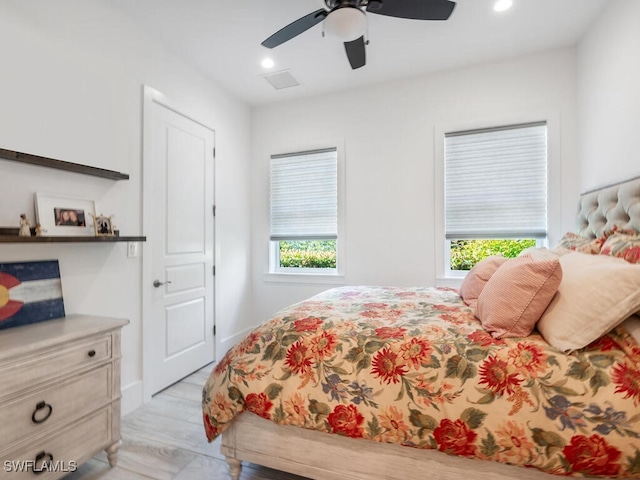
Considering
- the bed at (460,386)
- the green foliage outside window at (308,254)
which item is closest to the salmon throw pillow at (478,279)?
the bed at (460,386)

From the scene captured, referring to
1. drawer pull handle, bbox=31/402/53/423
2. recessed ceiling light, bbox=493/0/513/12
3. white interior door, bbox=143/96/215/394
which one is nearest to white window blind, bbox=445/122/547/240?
recessed ceiling light, bbox=493/0/513/12

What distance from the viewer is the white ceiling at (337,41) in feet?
7.48

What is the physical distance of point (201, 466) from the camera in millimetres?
1743

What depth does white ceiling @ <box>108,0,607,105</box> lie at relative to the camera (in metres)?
2.28

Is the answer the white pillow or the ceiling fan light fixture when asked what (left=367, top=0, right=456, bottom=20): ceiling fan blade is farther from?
the white pillow

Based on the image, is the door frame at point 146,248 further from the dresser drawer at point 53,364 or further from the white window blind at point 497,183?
the white window blind at point 497,183

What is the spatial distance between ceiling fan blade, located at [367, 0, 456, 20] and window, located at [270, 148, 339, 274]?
5.73 feet

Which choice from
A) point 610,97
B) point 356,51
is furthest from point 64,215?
point 610,97

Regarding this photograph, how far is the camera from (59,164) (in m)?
1.84

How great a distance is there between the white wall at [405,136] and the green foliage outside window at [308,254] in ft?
0.88

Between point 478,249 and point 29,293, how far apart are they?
3.41m

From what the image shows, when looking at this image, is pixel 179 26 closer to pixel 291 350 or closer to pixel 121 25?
pixel 121 25

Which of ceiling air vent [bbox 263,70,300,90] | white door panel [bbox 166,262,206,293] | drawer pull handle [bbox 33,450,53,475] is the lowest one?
drawer pull handle [bbox 33,450,53,475]

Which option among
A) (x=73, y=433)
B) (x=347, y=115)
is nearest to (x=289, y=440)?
(x=73, y=433)
